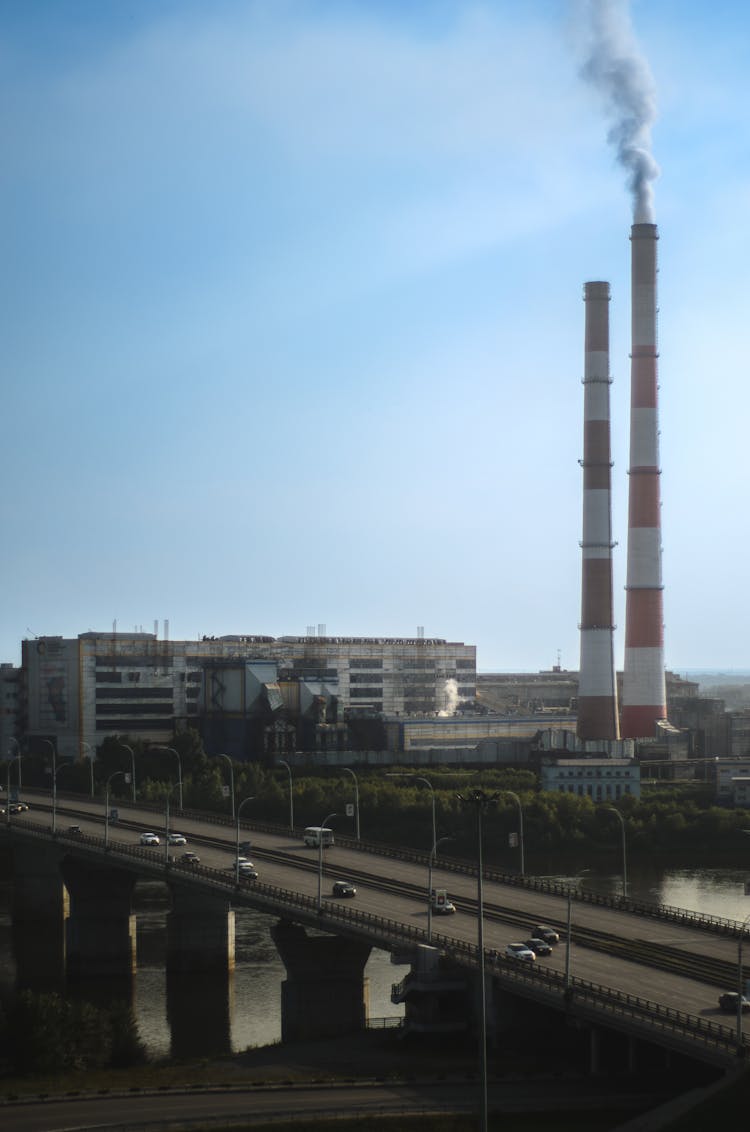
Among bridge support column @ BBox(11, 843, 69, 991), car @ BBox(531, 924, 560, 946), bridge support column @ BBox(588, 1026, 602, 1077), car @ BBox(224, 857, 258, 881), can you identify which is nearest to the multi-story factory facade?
bridge support column @ BBox(11, 843, 69, 991)

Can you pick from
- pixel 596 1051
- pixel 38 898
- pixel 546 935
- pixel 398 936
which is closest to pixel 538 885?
pixel 546 935

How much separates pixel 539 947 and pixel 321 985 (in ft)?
42.8

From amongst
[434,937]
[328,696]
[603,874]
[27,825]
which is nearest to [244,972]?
[434,937]

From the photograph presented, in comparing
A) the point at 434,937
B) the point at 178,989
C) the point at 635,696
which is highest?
the point at 635,696

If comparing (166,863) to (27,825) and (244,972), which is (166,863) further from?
(27,825)

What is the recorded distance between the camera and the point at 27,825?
124188 millimetres

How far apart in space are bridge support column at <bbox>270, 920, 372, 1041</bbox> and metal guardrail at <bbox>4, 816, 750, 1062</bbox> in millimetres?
1529

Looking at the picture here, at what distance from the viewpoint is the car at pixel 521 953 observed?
241ft

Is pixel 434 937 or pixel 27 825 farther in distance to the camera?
pixel 27 825

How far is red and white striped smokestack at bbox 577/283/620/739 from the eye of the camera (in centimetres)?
16012

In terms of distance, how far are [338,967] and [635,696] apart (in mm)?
88469

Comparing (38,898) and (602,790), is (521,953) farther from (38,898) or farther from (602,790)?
(602,790)

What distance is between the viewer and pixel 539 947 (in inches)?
2995

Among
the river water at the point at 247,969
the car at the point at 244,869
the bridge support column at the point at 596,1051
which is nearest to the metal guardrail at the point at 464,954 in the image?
the car at the point at 244,869
